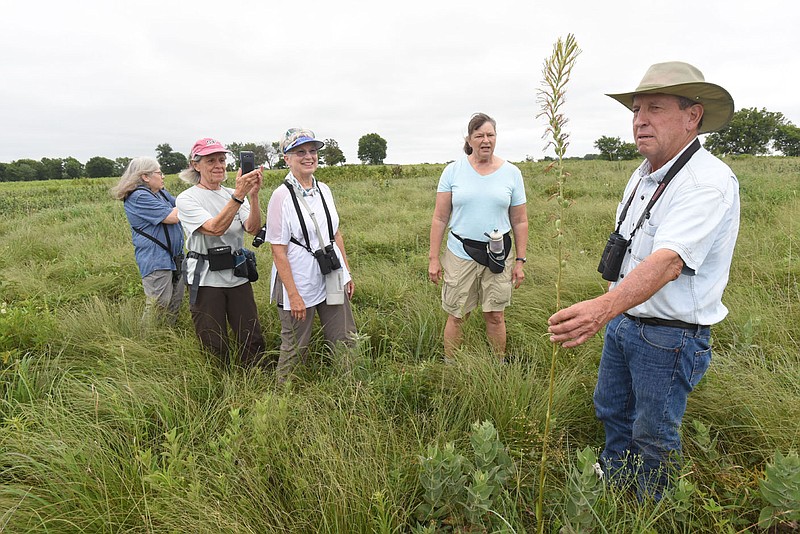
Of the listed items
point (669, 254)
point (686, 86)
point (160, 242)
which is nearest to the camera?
point (669, 254)

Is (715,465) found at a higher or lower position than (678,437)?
lower

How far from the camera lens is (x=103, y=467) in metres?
1.81

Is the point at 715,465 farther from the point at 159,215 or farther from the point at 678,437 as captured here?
the point at 159,215

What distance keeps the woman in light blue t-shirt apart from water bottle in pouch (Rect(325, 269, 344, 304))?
33.5 inches

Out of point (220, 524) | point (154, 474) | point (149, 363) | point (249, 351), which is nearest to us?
point (220, 524)

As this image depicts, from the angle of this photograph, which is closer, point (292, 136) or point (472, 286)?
point (292, 136)

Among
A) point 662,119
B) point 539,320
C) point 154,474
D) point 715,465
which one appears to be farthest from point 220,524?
point 539,320

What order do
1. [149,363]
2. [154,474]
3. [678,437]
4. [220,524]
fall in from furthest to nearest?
1. [149,363]
2. [678,437]
3. [154,474]
4. [220,524]

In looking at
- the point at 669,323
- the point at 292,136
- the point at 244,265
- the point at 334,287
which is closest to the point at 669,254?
the point at 669,323

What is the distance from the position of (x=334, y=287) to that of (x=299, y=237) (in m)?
0.45

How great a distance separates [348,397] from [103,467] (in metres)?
1.19

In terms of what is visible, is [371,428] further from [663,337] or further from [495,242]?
[495,242]

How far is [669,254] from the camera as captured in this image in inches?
54.8

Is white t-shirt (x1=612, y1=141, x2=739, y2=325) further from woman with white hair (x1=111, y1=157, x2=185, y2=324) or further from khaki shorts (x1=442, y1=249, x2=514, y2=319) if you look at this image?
woman with white hair (x1=111, y1=157, x2=185, y2=324)
